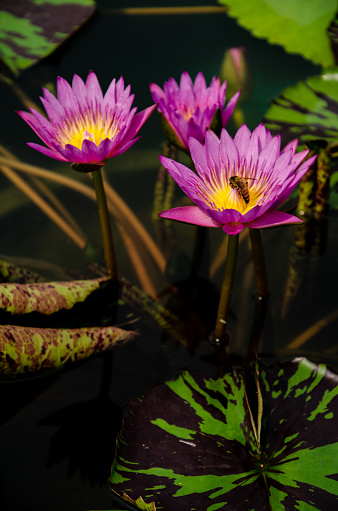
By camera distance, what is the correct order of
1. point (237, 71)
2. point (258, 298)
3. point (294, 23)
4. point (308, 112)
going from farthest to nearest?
point (294, 23) → point (237, 71) → point (308, 112) → point (258, 298)

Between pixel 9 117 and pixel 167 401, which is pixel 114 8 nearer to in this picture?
pixel 9 117

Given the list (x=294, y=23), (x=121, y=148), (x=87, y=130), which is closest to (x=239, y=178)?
(x=121, y=148)

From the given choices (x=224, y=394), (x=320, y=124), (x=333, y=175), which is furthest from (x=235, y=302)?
(x=320, y=124)

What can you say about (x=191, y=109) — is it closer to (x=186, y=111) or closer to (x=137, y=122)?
(x=186, y=111)

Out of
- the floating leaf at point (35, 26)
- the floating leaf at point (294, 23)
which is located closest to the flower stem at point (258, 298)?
the floating leaf at point (294, 23)

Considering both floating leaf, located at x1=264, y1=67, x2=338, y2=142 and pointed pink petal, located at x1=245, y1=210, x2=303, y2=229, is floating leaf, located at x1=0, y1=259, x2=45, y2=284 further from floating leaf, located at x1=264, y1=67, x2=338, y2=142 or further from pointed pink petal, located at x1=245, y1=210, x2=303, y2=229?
floating leaf, located at x1=264, y1=67, x2=338, y2=142
